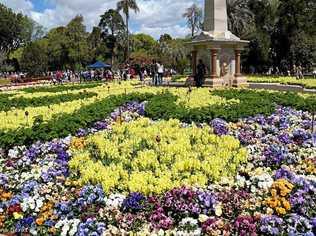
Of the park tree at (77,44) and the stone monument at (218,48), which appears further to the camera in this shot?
the park tree at (77,44)

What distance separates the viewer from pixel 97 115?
10461 mm

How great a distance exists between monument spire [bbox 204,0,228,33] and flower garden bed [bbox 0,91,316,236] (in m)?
13.3

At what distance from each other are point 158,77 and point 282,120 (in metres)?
17.0

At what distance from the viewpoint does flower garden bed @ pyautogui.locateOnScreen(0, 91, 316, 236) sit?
5113 millimetres

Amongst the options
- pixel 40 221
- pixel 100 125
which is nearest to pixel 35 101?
pixel 100 125

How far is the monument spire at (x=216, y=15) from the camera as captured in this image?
71.8ft

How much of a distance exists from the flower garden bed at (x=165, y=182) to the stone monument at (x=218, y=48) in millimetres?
12503

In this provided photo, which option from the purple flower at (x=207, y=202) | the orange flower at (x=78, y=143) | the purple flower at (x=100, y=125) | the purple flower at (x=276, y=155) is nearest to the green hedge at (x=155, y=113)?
the purple flower at (x=100, y=125)

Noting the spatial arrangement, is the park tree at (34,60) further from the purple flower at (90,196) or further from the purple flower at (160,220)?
the purple flower at (160,220)

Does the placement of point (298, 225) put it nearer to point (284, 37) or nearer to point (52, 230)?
point (52, 230)

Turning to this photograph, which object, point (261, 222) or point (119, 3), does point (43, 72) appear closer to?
point (119, 3)

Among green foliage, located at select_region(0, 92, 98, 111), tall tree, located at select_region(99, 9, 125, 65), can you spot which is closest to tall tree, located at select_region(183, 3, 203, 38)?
tall tree, located at select_region(99, 9, 125, 65)

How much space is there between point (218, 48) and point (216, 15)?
1.51 m

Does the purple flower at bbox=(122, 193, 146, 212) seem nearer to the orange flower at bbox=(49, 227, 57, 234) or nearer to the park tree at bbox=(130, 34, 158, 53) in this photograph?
the orange flower at bbox=(49, 227, 57, 234)
